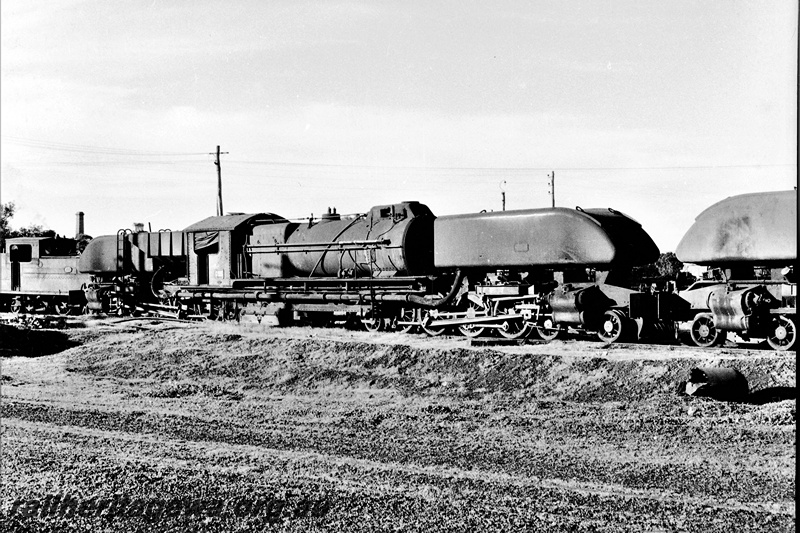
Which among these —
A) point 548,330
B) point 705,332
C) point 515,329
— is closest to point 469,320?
point 515,329

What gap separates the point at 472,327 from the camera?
18.1 meters

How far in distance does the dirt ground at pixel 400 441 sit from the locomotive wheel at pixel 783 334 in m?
1.49

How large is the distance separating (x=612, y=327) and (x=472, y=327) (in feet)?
10.9

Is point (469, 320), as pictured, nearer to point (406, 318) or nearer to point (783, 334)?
point (406, 318)

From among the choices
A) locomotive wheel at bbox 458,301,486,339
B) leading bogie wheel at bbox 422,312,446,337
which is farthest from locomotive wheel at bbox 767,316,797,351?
leading bogie wheel at bbox 422,312,446,337

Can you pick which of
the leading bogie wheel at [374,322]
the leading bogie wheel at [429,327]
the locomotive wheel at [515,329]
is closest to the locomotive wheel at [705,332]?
the locomotive wheel at [515,329]

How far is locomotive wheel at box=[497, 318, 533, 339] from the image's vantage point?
17219 millimetres

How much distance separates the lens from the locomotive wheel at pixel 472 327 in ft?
58.6

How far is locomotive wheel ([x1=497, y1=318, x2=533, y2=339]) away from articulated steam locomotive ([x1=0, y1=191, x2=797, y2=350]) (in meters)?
0.03

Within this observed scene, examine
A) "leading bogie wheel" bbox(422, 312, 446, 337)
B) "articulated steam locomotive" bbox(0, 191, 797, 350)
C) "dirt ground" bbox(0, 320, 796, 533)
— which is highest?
"articulated steam locomotive" bbox(0, 191, 797, 350)

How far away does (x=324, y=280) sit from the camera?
801 inches

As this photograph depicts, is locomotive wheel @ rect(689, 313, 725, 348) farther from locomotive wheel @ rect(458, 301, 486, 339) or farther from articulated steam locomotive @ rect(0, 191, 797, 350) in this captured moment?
locomotive wheel @ rect(458, 301, 486, 339)

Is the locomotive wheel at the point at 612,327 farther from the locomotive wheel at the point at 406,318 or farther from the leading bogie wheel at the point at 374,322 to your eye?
the leading bogie wheel at the point at 374,322

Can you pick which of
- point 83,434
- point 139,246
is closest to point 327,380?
point 83,434
